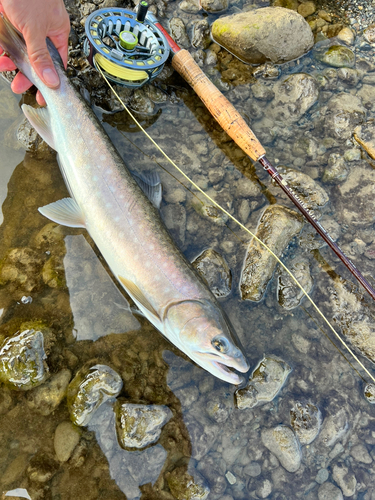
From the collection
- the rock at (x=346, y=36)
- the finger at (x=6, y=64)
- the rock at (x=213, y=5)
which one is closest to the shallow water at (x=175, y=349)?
the finger at (x=6, y=64)

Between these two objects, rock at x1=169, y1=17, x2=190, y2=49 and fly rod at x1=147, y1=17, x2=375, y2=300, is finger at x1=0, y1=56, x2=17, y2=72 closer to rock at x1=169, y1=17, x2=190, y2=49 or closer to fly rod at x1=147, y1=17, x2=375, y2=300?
fly rod at x1=147, y1=17, x2=375, y2=300

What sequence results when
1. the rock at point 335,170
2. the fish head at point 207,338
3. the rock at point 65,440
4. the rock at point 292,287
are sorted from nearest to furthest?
the fish head at point 207,338 → the rock at point 65,440 → the rock at point 292,287 → the rock at point 335,170

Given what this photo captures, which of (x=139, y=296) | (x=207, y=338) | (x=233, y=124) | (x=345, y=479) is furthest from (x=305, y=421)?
(x=233, y=124)

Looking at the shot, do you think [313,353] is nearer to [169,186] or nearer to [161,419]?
[161,419]

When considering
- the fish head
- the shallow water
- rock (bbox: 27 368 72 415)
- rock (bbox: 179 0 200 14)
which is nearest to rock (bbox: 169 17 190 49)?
rock (bbox: 179 0 200 14)

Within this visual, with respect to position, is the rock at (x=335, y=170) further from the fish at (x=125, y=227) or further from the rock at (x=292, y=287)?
the fish at (x=125, y=227)
